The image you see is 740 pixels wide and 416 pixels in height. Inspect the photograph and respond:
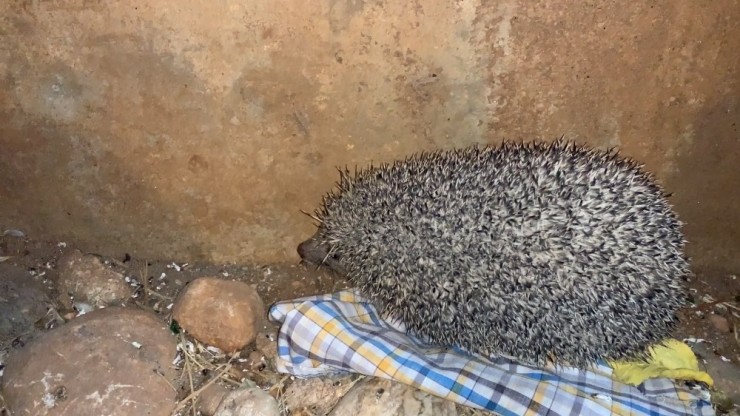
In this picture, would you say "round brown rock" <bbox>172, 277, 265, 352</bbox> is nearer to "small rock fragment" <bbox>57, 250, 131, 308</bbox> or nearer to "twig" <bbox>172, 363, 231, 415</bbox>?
"twig" <bbox>172, 363, 231, 415</bbox>

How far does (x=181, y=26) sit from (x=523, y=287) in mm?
1599

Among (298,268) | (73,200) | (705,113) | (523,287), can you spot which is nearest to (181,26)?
(73,200)

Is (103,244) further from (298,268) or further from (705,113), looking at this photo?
(705,113)

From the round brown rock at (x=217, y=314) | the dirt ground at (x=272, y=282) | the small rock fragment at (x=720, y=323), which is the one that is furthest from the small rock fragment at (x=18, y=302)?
the small rock fragment at (x=720, y=323)

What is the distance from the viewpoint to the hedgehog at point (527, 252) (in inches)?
76.3

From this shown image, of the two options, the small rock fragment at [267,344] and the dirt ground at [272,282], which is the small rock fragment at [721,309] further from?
the small rock fragment at [267,344]

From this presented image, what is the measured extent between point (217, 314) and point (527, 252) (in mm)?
1285

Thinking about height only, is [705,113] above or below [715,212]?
above

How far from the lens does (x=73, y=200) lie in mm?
2629

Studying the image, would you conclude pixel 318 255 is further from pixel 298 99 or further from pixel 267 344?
pixel 298 99

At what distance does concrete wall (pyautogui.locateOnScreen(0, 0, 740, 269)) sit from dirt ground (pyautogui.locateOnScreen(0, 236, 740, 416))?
3.3 inches

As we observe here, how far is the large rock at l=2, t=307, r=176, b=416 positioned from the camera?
6.97 ft

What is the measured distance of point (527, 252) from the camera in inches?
76.4

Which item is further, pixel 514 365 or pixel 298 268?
pixel 298 268
